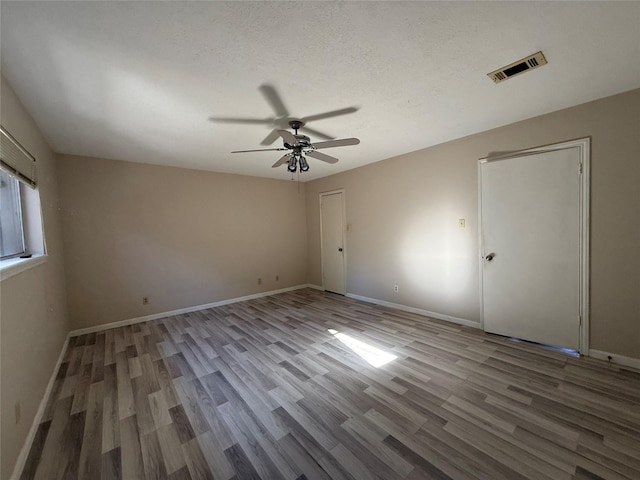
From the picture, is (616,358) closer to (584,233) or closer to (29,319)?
(584,233)

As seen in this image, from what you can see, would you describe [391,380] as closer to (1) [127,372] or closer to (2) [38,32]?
(1) [127,372]

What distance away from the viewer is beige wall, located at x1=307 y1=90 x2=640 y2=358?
7.50 ft

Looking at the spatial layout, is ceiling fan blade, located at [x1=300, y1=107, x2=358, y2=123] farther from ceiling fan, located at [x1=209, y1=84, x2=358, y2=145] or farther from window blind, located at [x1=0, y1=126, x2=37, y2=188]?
window blind, located at [x1=0, y1=126, x2=37, y2=188]

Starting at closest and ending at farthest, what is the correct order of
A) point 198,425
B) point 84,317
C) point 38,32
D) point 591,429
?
point 38,32 < point 591,429 < point 198,425 < point 84,317

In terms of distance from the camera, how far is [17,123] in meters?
1.98

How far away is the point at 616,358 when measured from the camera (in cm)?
235

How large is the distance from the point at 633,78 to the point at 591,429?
275cm

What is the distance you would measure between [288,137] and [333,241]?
10.8 ft

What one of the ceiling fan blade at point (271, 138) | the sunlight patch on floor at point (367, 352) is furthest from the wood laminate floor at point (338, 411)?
the ceiling fan blade at point (271, 138)

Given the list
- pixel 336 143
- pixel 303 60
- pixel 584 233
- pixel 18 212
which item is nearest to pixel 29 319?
pixel 18 212

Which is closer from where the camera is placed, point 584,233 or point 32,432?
point 32,432

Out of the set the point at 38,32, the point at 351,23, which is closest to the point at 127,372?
the point at 38,32

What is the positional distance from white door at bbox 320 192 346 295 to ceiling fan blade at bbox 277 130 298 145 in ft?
9.05

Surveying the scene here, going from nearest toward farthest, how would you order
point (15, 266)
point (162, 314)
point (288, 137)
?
point (15, 266), point (288, 137), point (162, 314)
